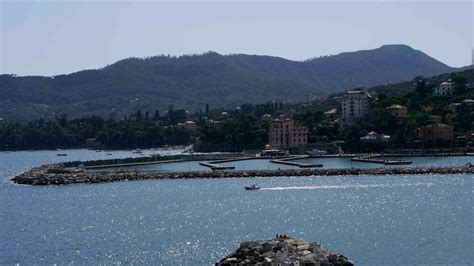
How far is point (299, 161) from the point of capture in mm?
68688

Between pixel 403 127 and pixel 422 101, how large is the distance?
11.3m

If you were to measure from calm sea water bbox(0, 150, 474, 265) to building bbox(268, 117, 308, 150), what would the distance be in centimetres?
2682

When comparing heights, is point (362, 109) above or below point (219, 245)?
above

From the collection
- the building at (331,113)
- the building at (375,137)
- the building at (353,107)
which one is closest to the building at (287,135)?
the building at (353,107)

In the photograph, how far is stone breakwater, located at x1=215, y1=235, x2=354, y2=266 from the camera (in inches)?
822

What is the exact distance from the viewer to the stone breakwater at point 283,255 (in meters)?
20.9

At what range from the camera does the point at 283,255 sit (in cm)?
2073

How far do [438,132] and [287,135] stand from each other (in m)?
13.5

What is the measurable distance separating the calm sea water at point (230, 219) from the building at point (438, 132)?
21816 mm

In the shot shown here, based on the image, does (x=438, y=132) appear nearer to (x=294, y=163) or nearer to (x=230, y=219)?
(x=294, y=163)

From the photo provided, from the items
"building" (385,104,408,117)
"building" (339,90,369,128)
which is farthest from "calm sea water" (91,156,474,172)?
"building" (339,90,369,128)

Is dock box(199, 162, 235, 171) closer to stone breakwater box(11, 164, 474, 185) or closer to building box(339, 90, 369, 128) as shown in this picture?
stone breakwater box(11, 164, 474, 185)

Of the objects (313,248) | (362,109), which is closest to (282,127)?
(362,109)

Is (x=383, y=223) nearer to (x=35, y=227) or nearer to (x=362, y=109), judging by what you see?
(x=35, y=227)
